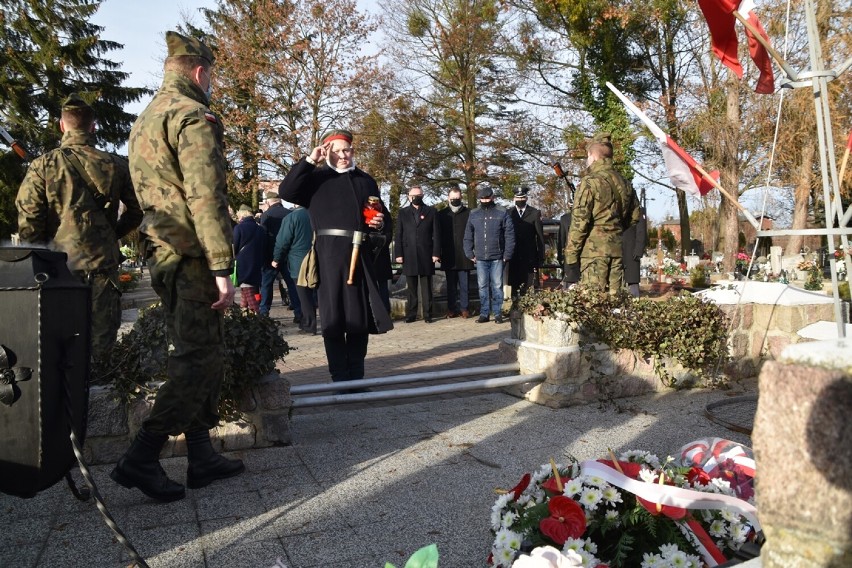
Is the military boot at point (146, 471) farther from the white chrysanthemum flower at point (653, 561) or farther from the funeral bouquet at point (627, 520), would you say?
the white chrysanthemum flower at point (653, 561)

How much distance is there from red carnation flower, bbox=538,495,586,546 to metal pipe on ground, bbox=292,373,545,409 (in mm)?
2580

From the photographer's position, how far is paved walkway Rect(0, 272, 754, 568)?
318cm

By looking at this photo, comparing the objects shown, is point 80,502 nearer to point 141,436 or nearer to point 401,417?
point 141,436

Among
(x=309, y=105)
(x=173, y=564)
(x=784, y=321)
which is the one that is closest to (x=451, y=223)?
(x=784, y=321)

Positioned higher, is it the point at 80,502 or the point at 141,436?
the point at 141,436

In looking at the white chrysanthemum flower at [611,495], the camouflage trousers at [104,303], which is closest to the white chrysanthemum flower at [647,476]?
the white chrysanthemum flower at [611,495]

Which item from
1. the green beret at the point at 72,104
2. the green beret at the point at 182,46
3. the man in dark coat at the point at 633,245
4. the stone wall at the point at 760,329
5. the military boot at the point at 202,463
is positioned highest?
the green beret at the point at 72,104

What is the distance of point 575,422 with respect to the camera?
17.7 ft

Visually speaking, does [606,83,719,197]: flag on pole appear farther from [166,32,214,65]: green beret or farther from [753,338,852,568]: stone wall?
[753,338,852,568]: stone wall

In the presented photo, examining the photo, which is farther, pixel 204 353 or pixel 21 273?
pixel 204 353

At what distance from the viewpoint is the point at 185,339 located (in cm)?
372

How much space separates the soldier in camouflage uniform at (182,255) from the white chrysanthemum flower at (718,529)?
2.32 m

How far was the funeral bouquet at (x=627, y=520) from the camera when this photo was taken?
8.32 ft

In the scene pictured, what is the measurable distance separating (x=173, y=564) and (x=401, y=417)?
2796mm
